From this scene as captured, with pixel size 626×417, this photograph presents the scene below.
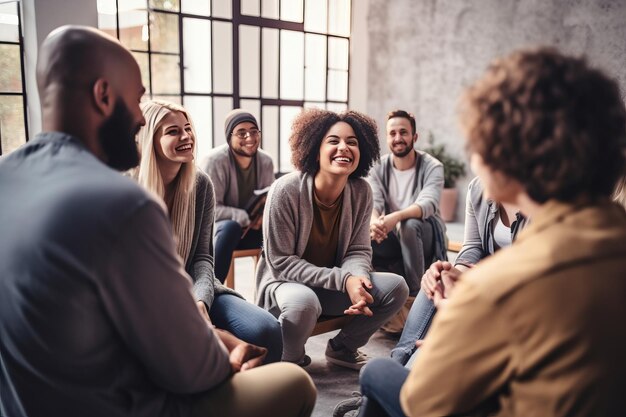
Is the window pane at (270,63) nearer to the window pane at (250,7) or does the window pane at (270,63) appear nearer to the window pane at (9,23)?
the window pane at (250,7)

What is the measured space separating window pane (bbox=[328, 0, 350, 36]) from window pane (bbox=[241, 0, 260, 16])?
1.22 metres

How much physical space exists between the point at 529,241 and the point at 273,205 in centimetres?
165

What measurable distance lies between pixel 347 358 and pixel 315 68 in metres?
5.19

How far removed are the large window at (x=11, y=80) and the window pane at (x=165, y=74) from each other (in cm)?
134

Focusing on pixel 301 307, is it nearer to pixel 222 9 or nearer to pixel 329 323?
pixel 329 323

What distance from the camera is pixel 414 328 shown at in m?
2.06

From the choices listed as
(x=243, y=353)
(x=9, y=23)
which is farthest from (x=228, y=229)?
(x=9, y=23)

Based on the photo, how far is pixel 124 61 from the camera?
1.18m

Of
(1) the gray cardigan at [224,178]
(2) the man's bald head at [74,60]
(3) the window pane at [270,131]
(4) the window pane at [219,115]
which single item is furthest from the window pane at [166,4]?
(2) the man's bald head at [74,60]

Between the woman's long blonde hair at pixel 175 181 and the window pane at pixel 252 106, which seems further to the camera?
the window pane at pixel 252 106

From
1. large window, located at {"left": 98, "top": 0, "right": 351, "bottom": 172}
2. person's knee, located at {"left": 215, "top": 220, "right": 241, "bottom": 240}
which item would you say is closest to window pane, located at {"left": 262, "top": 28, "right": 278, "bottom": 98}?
large window, located at {"left": 98, "top": 0, "right": 351, "bottom": 172}

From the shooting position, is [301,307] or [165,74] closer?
[301,307]

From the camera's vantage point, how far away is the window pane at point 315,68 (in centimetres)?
713

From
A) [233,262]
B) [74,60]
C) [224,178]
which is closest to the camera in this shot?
[74,60]
